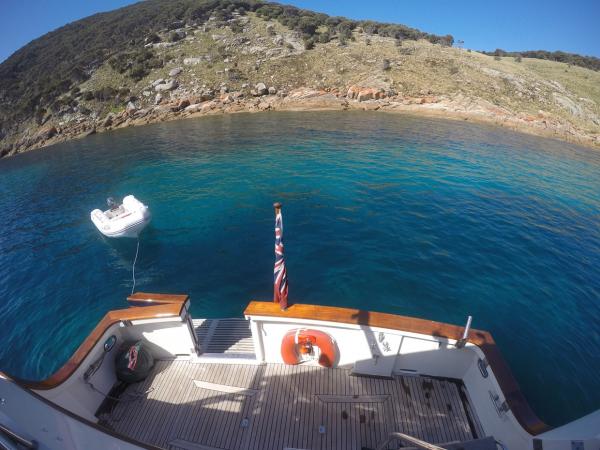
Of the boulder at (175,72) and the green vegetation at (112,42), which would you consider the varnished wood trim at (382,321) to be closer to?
the boulder at (175,72)

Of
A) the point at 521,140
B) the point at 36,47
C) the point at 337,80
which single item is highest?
the point at 36,47

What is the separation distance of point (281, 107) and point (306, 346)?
4962cm

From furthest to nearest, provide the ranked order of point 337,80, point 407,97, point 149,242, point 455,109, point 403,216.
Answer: point 337,80 → point 407,97 → point 455,109 → point 403,216 → point 149,242

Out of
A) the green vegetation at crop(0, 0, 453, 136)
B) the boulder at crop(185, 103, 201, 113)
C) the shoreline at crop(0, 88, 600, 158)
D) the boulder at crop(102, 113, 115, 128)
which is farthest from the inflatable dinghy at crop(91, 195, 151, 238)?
the green vegetation at crop(0, 0, 453, 136)

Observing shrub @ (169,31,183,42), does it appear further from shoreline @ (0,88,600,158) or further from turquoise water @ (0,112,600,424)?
turquoise water @ (0,112,600,424)

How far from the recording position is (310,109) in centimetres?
4916

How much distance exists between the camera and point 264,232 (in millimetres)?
15961

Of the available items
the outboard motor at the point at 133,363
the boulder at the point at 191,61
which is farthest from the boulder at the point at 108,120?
the outboard motor at the point at 133,363

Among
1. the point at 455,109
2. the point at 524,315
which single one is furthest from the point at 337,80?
the point at 524,315

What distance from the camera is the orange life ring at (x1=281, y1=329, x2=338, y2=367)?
732 centimetres

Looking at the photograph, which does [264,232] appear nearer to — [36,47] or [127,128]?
[127,128]

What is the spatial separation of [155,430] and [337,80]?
193ft

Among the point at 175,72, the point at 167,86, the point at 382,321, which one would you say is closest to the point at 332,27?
the point at 175,72

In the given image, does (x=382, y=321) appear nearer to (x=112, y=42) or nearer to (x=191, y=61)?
(x=191, y=61)
